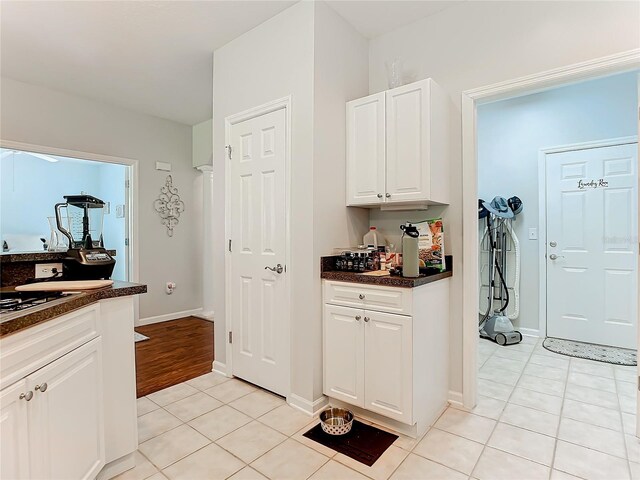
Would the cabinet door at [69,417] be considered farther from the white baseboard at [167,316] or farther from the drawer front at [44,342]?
the white baseboard at [167,316]

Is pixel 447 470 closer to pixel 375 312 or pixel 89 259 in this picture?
pixel 375 312

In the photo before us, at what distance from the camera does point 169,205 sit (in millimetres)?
4898

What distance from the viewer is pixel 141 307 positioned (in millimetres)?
4578

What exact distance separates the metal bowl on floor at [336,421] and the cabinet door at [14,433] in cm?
141

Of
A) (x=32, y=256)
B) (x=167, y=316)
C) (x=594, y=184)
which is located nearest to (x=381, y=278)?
(x=32, y=256)

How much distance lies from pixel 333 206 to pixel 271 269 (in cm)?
65

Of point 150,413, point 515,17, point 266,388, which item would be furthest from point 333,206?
point 150,413

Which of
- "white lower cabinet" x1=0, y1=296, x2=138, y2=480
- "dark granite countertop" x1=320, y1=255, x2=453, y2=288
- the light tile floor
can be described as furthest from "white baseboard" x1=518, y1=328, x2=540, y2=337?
"white lower cabinet" x1=0, y1=296, x2=138, y2=480

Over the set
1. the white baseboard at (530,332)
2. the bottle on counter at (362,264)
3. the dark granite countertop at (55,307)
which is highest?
the bottle on counter at (362,264)

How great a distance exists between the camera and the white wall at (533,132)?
3.50m

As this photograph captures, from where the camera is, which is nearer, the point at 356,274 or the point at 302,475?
the point at 302,475

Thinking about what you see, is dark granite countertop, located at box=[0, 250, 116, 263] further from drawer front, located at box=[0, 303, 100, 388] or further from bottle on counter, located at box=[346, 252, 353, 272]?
bottle on counter, located at box=[346, 252, 353, 272]

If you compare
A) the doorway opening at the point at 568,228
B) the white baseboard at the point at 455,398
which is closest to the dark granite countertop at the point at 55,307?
the white baseboard at the point at 455,398

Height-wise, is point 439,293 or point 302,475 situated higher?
point 439,293
